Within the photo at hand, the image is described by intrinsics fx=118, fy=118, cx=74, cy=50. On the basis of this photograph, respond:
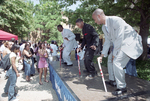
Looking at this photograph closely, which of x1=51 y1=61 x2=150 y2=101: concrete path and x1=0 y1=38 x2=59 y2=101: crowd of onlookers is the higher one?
x1=0 y1=38 x2=59 y2=101: crowd of onlookers

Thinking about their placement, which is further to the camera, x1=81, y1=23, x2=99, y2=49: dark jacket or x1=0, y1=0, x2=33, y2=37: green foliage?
x1=0, y1=0, x2=33, y2=37: green foliage

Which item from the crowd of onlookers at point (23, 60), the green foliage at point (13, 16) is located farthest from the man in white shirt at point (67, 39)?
the green foliage at point (13, 16)

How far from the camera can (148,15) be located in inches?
243

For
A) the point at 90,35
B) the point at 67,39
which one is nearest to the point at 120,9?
the point at 67,39

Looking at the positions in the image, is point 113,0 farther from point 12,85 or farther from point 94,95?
point 12,85

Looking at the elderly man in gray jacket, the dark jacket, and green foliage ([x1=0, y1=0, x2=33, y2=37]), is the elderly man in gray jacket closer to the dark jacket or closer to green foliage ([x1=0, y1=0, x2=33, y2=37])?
the dark jacket

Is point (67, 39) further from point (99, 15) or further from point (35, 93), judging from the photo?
point (99, 15)

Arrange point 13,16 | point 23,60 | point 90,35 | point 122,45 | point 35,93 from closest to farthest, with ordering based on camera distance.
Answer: point 122,45 < point 90,35 < point 35,93 < point 23,60 < point 13,16

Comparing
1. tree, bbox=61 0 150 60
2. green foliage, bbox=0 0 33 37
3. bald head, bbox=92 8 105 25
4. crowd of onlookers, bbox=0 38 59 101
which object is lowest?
crowd of onlookers, bbox=0 38 59 101

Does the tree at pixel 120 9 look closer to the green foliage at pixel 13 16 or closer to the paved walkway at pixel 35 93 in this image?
the paved walkway at pixel 35 93

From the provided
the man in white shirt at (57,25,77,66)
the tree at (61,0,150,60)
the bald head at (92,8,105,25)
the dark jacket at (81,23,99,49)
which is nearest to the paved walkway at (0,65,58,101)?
the man in white shirt at (57,25,77,66)

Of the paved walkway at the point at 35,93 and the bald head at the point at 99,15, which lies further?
the paved walkway at the point at 35,93

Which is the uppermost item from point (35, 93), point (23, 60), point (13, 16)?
point (13, 16)

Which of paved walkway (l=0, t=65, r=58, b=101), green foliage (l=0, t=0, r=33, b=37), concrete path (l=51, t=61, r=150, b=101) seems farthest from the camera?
green foliage (l=0, t=0, r=33, b=37)
